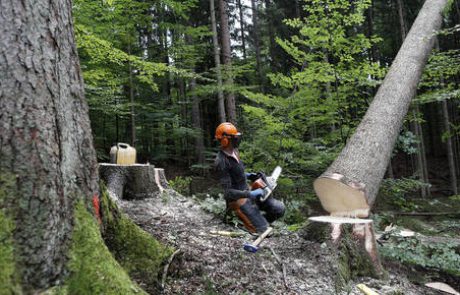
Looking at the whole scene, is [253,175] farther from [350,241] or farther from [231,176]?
[350,241]

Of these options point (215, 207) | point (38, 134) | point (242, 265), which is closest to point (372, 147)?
point (215, 207)

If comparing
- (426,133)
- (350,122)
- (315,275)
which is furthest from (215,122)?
(426,133)

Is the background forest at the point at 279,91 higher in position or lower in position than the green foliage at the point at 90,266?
higher

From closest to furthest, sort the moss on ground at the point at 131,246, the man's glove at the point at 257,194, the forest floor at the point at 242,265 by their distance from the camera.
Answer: the moss on ground at the point at 131,246
the forest floor at the point at 242,265
the man's glove at the point at 257,194

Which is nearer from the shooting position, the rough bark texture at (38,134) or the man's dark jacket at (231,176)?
the rough bark texture at (38,134)

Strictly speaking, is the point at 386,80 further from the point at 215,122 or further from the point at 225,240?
the point at 215,122

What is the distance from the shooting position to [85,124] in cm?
264

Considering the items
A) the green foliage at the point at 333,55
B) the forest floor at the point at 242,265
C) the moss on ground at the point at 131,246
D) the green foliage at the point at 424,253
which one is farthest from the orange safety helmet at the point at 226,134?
the green foliage at the point at 333,55

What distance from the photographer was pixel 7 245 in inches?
77.2

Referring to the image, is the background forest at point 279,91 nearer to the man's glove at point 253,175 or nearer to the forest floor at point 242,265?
the man's glove at point 253,175

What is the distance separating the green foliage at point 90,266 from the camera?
2.21 m

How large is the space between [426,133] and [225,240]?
1056 inches

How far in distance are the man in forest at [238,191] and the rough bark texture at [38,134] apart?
230cm

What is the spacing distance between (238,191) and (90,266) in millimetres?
2379
